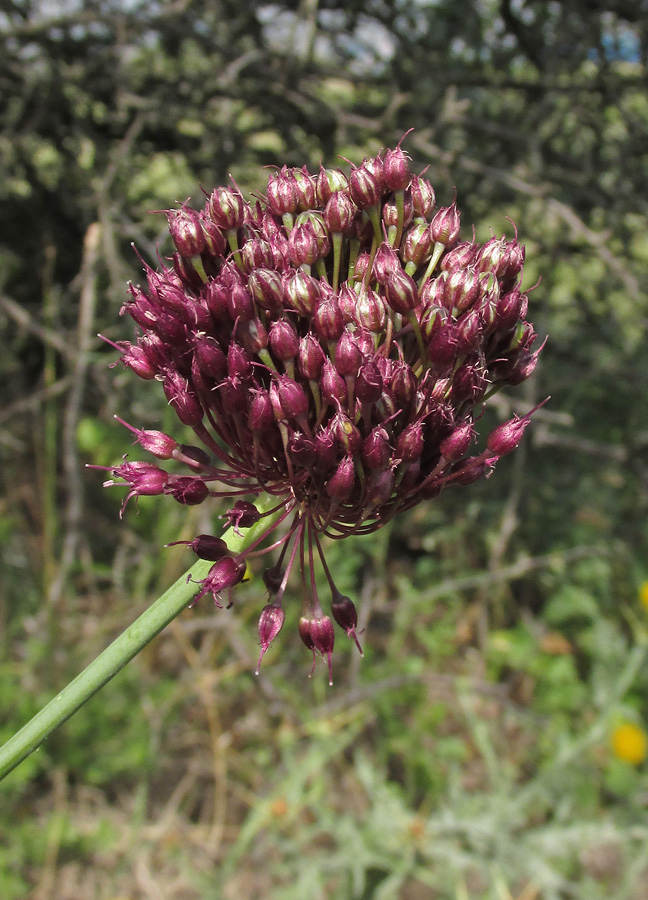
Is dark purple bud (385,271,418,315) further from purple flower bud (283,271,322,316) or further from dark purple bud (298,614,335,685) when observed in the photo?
dark purple bud (298,614,335,685)

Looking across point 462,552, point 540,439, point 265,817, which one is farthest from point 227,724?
point 540,439

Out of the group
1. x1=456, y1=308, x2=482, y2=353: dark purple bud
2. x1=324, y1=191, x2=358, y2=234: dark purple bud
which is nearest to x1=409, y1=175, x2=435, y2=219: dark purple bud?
x1=324, y1=191, x2=358, y2=234: dark purple bud

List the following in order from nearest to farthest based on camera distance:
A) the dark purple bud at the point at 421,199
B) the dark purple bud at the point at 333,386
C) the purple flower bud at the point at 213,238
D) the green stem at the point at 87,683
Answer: the green stem at the point at 87,683 < the dark purple bud at the point at 333,386 < the purple flower bud at the point at 213,238 < the dark purple bud at the point at 421,199

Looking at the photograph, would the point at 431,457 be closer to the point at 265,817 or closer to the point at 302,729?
the point at 265,817

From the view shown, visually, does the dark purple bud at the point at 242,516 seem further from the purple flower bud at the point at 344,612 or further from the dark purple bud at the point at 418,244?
the dark purple bud at the point at 418,244

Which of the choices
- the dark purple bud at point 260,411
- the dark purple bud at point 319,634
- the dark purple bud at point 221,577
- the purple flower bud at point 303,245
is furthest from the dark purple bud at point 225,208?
the dark purple bud at point 319,634

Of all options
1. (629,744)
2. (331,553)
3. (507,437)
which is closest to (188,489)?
(507,437)

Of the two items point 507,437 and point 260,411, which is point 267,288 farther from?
point 507,437

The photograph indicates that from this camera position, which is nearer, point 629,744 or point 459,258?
→ point 459,258
